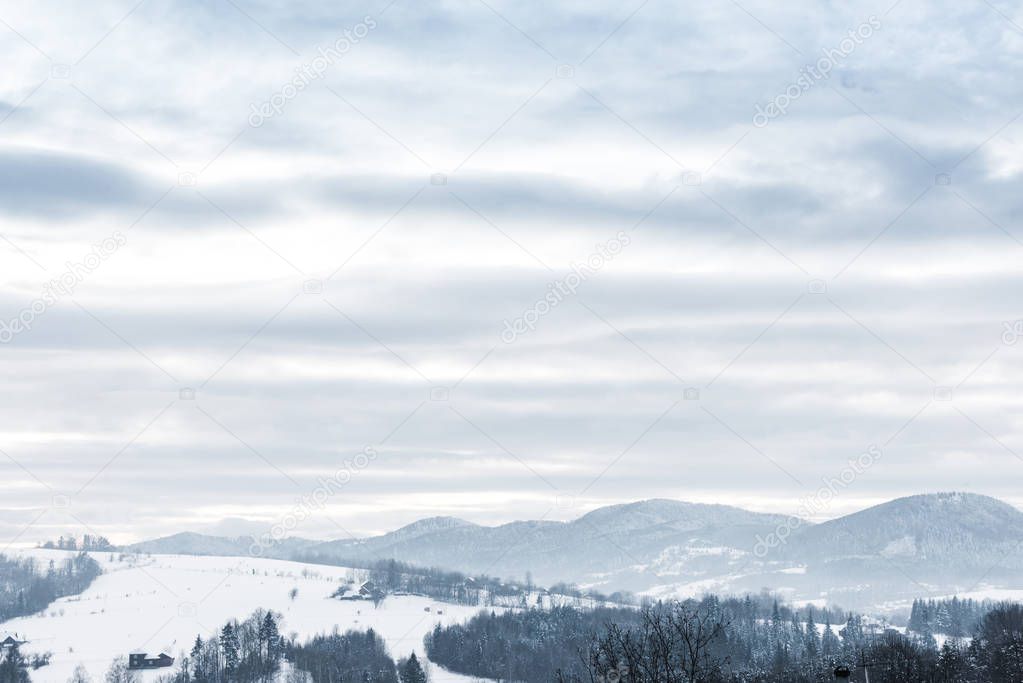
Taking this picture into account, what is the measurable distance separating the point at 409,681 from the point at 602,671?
149 meters

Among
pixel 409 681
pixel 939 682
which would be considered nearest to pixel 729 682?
pixel 939 682

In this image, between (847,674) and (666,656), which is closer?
(666,656)

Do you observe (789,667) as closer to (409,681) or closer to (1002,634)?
(1002,634)

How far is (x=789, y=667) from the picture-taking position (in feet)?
627

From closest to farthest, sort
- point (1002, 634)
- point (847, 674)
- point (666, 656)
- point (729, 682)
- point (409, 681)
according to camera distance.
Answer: point (666, 656)
point (847, 674)
point (729, 682)
point (409, 681)
point (1002, 634)

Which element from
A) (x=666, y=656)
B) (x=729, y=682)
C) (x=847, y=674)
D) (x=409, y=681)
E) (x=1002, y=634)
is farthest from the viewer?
(x=1002, y=634)

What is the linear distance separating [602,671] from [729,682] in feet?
344

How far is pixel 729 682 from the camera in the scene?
134375 mm

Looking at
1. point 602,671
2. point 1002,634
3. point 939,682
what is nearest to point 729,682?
point 939,682

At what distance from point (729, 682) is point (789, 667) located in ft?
203

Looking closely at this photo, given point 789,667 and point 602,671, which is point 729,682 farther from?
point 602,671

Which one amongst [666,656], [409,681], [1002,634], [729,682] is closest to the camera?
[666,656]

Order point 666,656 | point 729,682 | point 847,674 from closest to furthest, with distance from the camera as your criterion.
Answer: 1. point 666,656
2. point 847,674
3. point 729,682

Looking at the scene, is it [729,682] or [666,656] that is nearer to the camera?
[666,656]
